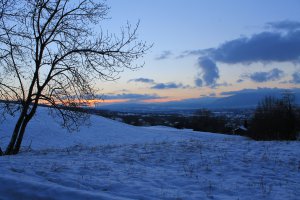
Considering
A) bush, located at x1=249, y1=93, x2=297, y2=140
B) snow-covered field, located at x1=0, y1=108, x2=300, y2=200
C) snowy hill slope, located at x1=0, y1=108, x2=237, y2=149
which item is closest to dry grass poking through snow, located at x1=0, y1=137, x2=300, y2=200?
snow-covered field, located at x1=0, y1=108, x2=300, y2=200

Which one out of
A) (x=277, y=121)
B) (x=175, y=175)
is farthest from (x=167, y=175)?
(x=277, y=121)

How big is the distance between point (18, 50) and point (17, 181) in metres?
10.7

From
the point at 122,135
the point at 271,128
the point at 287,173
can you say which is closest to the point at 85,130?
the point at 122,135

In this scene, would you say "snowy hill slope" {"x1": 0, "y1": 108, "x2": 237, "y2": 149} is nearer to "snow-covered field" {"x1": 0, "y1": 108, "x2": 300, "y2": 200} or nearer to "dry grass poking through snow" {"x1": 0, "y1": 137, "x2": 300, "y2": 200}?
"snow-covered field" {"x1": 0, "y1": 108, "x2": 300, "y2": 200}

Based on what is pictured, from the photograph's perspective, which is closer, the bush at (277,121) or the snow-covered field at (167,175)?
the snow-covered field at (167,175)

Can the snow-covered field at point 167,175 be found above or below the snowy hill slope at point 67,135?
above

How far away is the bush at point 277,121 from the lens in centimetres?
6097

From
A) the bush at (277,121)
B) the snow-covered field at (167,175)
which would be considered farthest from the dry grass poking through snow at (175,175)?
the bush at (277,121)

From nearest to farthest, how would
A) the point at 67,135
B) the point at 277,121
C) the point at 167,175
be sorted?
1. the point at 167,175
2. the point at 67,135
3. the point at 277,121

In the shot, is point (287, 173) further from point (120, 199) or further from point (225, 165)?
point (120, 199)

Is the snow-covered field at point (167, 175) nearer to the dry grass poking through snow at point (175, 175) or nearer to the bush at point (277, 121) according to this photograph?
the dry grass poking through snow at point (175, 175)

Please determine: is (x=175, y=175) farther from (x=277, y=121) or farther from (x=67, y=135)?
(x=277, y=121)

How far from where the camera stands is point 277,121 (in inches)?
2509

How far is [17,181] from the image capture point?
26.4ft
